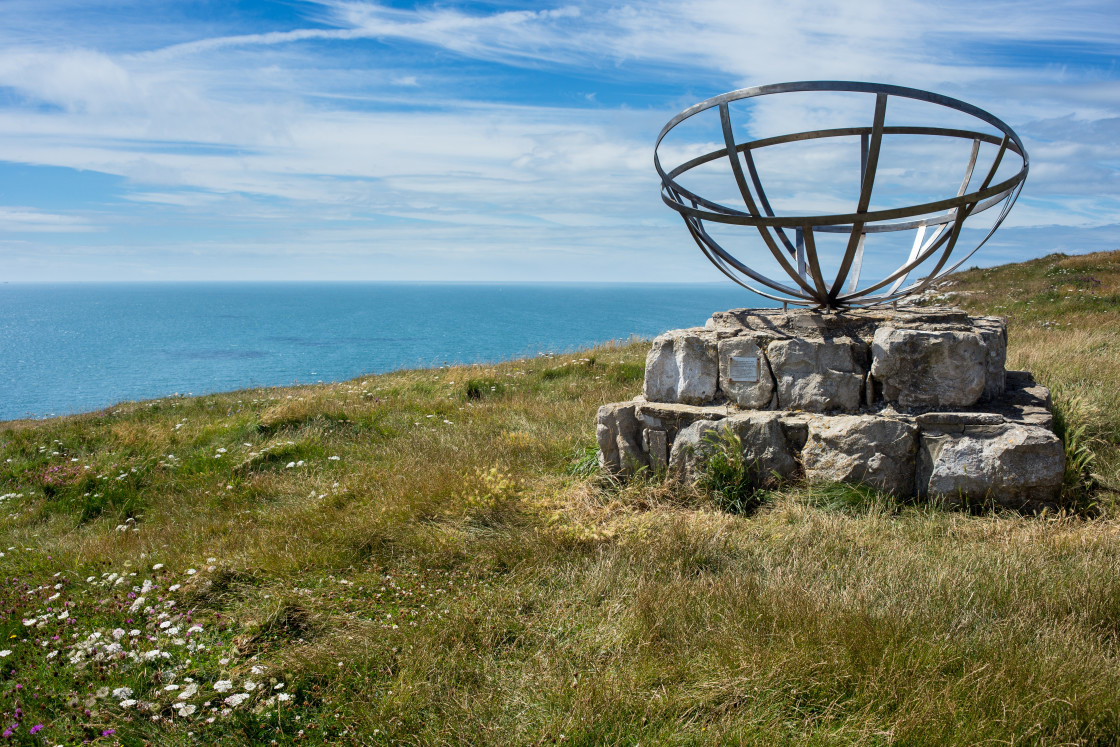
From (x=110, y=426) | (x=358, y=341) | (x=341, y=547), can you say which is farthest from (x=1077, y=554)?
(x=358, y=341)

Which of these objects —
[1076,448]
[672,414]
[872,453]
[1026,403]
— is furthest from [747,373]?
[1076,448]

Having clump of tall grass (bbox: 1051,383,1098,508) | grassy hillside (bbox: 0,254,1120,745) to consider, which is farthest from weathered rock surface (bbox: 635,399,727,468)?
clump of tall grass (bbox: 1051,383,1098,508)

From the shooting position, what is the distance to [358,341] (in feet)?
263

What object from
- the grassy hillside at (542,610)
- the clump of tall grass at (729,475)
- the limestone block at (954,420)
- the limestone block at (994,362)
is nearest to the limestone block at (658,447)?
the grassy hillside at (542,610)

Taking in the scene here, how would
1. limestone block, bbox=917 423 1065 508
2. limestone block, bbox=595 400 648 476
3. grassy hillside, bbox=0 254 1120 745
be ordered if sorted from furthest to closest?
1. limestone block, bbox=595 400 648 476
2. limestone block, bbox=917 423 1065 508
3. grassy hillside, bbox=0 254 1120 745

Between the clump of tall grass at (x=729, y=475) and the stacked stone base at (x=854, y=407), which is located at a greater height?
the stacked stone base at (x=854, y=407)

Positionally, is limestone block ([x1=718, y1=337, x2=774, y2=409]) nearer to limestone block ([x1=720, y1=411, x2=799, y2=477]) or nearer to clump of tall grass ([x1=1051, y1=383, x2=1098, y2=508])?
limestone block ([x1=720, y1=411, x2=799, y2=477])

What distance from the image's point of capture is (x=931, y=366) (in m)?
5.00

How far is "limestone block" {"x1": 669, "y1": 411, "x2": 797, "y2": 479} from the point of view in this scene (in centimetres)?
525

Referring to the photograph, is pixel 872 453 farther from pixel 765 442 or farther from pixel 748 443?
pixel 748 443

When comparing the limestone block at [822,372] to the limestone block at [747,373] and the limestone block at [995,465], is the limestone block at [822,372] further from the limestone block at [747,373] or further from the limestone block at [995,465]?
the limestone block at [995,465]

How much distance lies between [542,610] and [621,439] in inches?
91.2

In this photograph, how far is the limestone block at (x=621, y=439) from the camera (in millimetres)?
5754

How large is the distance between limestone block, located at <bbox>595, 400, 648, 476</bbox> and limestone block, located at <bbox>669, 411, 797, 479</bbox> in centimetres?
43
